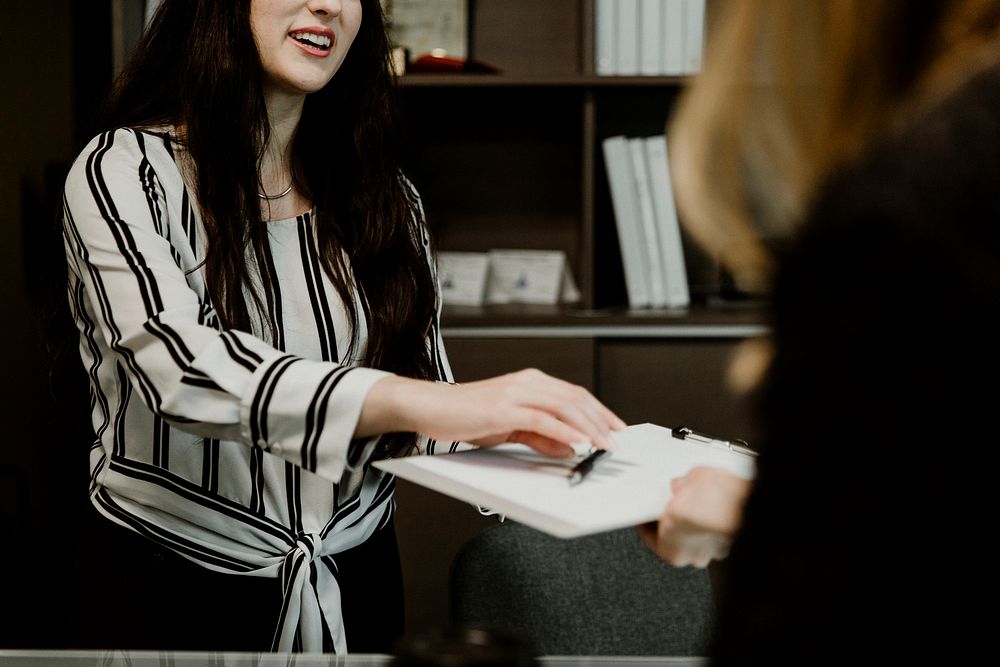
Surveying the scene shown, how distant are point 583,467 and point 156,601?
62 centimetres

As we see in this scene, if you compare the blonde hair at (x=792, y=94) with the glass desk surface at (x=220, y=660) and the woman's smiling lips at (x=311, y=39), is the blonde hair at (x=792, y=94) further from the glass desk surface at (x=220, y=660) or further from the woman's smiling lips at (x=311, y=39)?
the woman's smiling lips at (x=311, y=39)

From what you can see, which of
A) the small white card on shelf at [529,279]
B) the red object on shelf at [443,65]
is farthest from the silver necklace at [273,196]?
the small white card on shelf at [529,279]

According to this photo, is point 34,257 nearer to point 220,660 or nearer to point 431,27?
point 431,27

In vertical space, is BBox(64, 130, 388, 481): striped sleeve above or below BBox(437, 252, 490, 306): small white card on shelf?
above

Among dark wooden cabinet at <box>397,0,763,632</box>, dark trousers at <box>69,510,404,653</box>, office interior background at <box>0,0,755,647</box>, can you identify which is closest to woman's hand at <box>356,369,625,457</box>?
dark trousers at <box>69,510,404,653</box>

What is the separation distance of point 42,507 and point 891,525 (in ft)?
10.1

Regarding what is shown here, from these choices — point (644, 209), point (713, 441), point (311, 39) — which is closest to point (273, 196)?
point (311, 39)

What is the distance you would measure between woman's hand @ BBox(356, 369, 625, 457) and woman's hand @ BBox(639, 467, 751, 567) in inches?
4.9

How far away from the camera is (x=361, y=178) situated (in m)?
1.53

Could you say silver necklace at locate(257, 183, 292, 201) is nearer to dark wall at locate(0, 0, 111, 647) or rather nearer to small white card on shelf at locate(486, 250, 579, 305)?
small white card on shelf at locate(486, 250, 579, 305)

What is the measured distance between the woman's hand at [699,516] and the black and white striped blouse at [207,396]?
0.30m

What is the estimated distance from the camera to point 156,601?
1.24 metres

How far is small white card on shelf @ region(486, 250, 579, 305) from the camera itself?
105 inches

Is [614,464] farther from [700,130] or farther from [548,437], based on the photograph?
[700,130]
